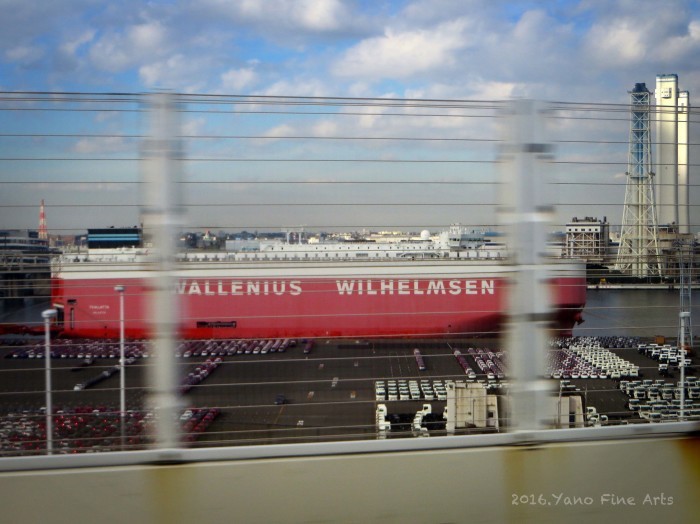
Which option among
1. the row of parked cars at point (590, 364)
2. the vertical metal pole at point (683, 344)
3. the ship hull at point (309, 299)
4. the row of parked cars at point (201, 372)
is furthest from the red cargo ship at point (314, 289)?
the vertical metal pole at point (683, 344)

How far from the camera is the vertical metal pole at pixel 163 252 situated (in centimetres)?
197

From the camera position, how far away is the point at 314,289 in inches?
95.3

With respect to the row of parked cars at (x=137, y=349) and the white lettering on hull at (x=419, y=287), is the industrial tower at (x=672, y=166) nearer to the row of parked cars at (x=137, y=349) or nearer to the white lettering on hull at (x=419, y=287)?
the white lettering on hull at (x=419, y=287)

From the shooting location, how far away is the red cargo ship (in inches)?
83.1

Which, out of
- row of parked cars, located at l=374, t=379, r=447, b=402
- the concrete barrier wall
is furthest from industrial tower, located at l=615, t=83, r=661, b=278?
row of parked cars, located at l=374, t=379, r=447, b=402

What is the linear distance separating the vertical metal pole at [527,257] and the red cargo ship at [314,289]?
7cm

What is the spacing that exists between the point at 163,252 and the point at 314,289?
0.64 meters

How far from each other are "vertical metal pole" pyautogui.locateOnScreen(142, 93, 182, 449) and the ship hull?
0.11ft

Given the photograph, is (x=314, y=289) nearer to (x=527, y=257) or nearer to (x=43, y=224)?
(x=527, y=257)

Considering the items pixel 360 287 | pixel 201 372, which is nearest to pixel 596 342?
pixel 360 287

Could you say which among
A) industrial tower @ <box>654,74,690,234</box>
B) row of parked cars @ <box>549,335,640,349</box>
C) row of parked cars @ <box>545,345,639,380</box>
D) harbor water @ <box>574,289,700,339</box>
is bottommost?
row of parked cars @ <box>545,345,639,380</box>

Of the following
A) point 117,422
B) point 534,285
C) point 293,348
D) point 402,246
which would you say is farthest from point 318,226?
point 117,422

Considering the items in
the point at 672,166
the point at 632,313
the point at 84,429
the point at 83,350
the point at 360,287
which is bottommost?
the point at 84,429

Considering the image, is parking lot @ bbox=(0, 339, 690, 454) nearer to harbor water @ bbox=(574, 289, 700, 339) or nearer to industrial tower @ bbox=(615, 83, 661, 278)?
harbor water @ bbox=(574, 289, 700, 339)
